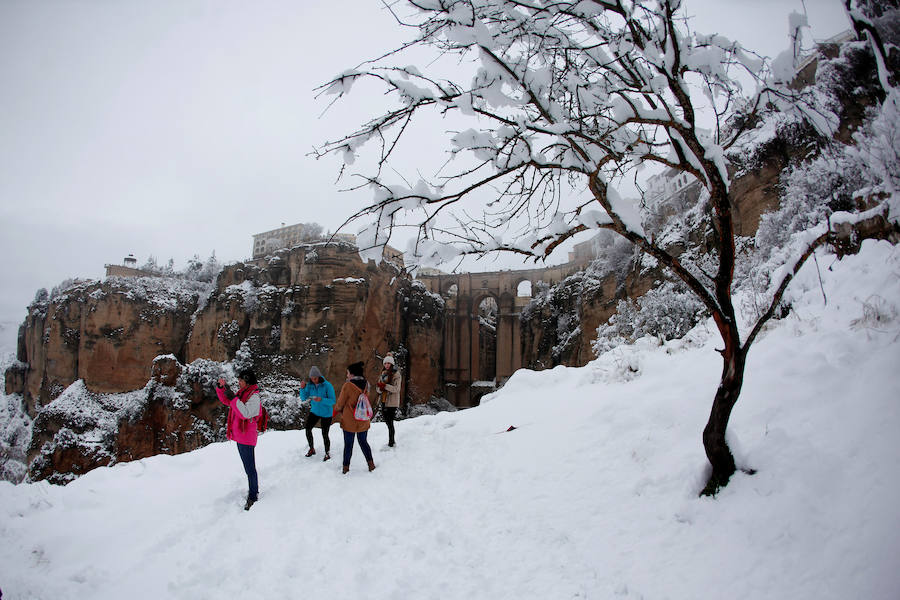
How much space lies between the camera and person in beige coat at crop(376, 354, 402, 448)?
654 cm

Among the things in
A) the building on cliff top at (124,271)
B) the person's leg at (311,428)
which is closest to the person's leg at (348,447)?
the person's leg at (311,428)

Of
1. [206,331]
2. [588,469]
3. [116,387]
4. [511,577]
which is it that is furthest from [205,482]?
[116,387]

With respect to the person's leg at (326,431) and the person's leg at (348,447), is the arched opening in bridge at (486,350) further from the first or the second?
the person's leg at (348,447)

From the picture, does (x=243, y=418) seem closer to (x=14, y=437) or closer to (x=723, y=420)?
(x=723, y=420)

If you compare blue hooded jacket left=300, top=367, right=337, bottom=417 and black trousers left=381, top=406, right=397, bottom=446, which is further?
black trousers left=381, top=406, right=397, bottom=446

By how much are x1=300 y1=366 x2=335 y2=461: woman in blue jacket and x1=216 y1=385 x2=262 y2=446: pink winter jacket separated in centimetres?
129

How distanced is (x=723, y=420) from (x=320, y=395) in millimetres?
5063

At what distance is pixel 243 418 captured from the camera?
4.71 meters

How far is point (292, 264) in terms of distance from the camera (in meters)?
28.9

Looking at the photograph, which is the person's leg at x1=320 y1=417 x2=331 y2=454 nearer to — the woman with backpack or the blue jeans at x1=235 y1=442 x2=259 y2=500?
the woman with backpack

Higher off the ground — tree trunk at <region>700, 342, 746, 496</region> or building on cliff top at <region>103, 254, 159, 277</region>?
building on cliff top at <region>103, 254, 159, 277</region>

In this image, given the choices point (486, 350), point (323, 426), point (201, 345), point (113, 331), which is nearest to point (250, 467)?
point (323, 426)

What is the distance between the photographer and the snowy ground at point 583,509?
2559 mm

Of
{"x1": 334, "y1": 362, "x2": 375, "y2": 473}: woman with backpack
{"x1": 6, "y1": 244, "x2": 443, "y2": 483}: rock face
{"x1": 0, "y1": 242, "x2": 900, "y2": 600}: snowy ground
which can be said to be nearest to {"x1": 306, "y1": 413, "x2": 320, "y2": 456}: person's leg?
{"x1": 0, "y1": 242, "x2": 900, "y2": 600}: snowy ground
